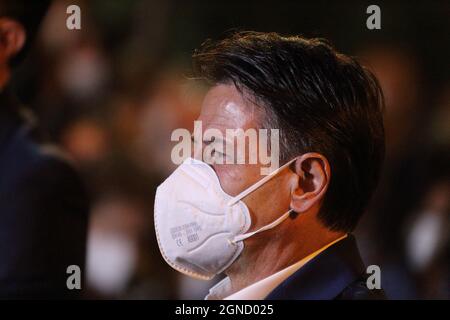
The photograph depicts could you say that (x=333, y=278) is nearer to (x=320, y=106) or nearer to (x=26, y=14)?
(x=320, y=106)

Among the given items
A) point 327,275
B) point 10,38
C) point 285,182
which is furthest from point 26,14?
point 327,275

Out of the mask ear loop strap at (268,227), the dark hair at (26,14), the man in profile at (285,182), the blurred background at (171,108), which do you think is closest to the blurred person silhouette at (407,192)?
the blurred background at (171,108)

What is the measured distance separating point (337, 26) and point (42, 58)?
83 centimetres

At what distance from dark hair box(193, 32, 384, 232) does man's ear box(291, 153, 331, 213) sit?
13 millimetres

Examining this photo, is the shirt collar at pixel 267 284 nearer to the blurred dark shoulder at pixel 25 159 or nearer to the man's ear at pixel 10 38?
the blurred dark shoulder at pixel 25 159

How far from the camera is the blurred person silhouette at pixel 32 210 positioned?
2.04 meters

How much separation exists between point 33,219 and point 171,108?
45 centimetres

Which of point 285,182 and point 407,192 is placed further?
point 407,192

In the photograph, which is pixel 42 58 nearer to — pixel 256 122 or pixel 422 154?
pixel 256 122

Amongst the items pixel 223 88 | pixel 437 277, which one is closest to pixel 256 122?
pixel 223 88

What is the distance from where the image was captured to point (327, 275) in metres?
1.63

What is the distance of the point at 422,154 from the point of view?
2125 mm

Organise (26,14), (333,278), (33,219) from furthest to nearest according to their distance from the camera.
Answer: (26,14), (33,219), (333,278)

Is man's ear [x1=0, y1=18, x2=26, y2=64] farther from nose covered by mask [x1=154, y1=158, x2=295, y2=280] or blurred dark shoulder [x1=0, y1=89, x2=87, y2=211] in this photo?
nose covered by mask [x1=154, y1=158, x2=295, y2=280]
